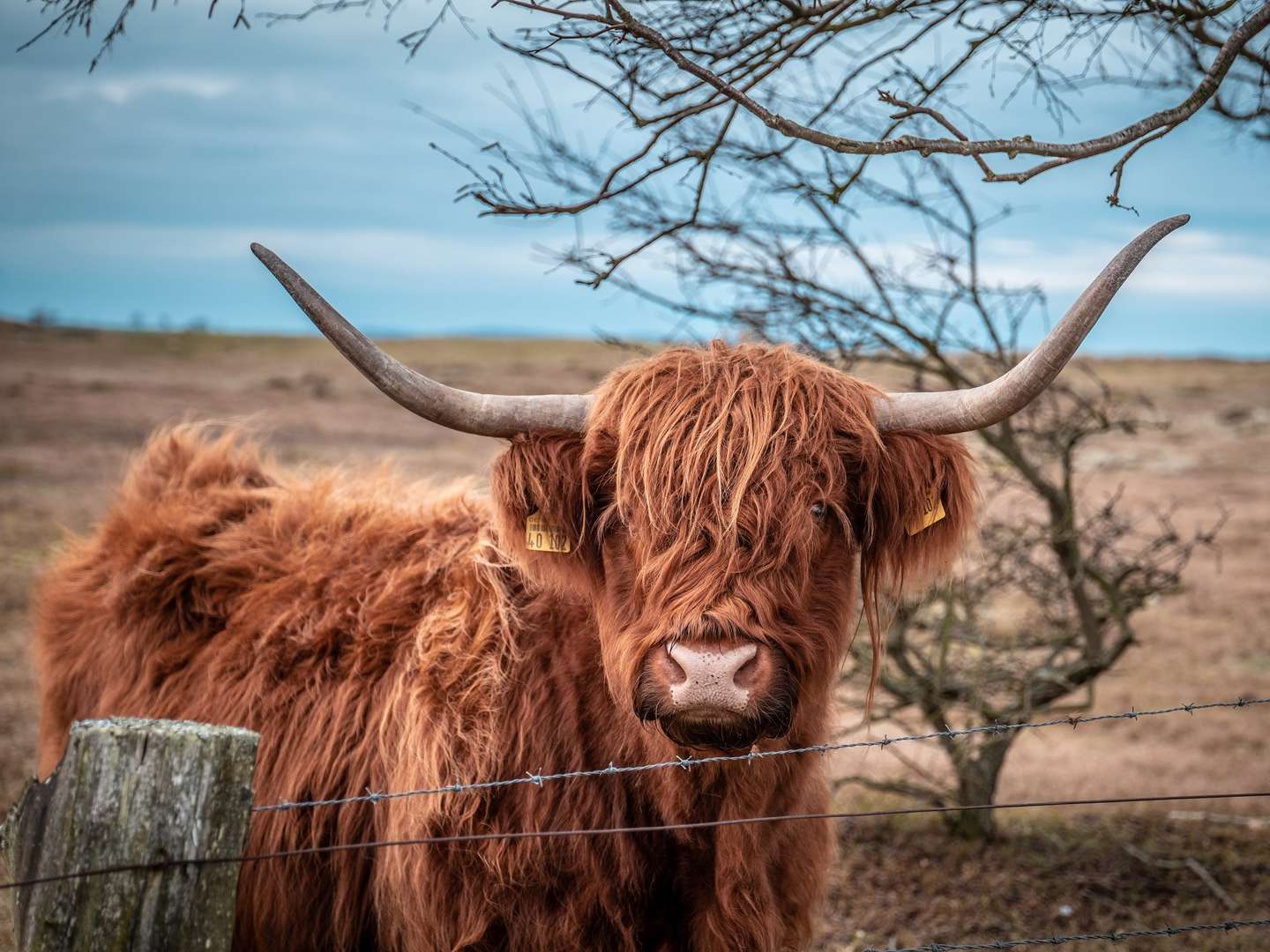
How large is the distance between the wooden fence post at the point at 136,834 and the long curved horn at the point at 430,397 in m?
1.03

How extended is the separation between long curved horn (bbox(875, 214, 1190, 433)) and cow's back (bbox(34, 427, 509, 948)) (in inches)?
57.5

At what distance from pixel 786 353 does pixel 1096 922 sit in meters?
3.59

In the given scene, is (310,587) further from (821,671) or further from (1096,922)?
(1096,922)

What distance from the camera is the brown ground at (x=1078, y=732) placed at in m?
5.20

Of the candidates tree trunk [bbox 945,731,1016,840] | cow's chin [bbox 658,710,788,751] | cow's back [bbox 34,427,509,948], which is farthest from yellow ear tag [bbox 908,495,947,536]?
tree trunk [bbox 945,731,1016,840]

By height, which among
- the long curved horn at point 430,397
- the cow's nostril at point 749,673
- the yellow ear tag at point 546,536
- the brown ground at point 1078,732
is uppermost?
the long curved horn at point 430,397

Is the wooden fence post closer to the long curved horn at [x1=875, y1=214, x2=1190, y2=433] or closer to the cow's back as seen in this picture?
the cow's back

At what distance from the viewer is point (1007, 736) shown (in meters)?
5.53

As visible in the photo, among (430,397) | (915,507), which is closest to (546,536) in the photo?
(430,397)

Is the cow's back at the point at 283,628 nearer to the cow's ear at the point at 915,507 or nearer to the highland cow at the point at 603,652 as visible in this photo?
the highland cow at the point at 603,652

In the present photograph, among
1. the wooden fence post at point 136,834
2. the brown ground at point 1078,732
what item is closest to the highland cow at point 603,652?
the wooden fence post at point 136,834

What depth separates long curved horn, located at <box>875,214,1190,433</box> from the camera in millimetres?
2619

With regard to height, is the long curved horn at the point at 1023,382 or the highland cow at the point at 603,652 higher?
the long curved horn at the point at 1023,382

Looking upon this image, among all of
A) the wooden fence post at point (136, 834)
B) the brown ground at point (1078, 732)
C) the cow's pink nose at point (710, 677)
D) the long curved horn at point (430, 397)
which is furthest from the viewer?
the brown ground at point (1078, 732)
